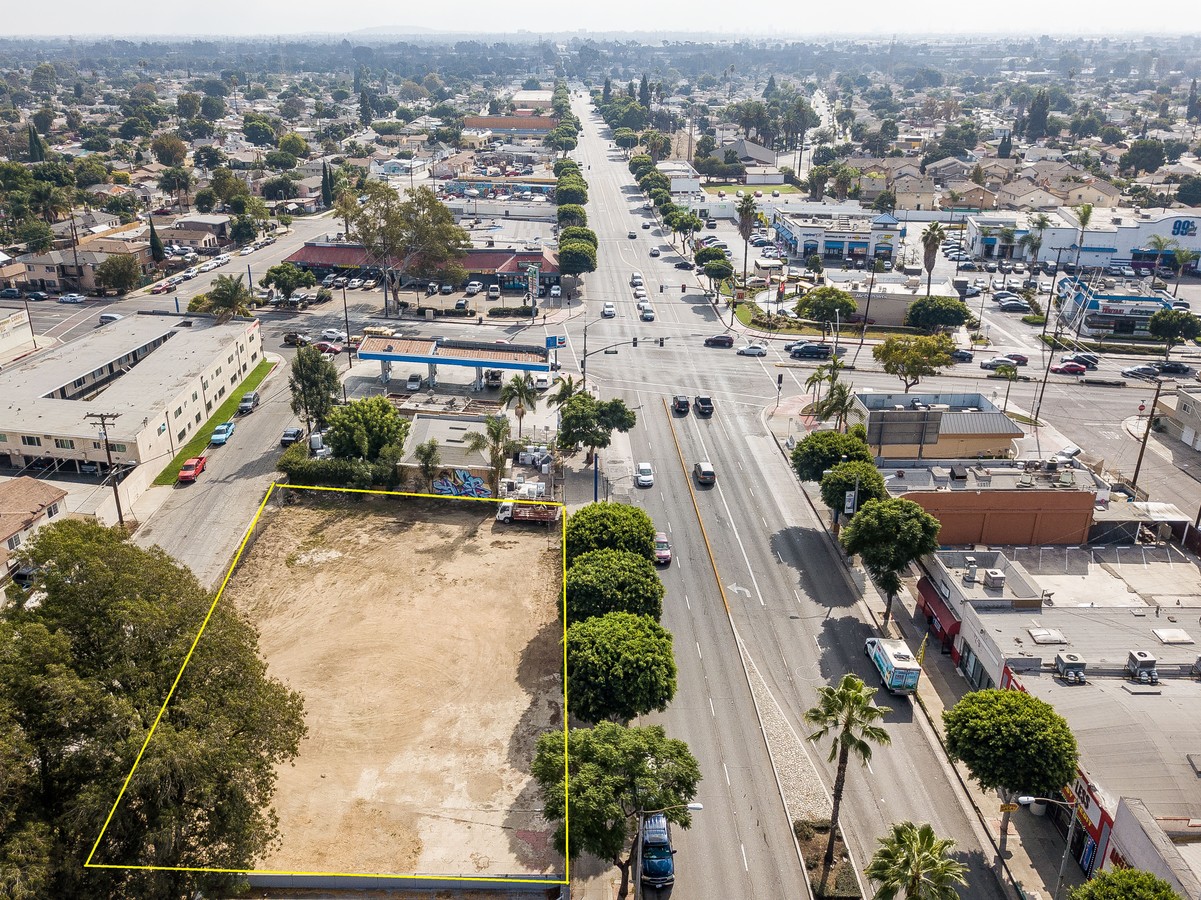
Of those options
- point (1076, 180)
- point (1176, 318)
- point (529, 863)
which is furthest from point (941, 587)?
point (1076, 180)

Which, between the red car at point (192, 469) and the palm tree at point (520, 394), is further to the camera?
the palm tree at point (520, 394)

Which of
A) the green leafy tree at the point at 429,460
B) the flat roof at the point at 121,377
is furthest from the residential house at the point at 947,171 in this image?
the green leafy tree at the point at 429,460

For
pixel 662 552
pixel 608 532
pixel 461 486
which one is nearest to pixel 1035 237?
pixel 662 552

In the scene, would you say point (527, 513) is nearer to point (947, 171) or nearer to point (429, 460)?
point (429, 460)

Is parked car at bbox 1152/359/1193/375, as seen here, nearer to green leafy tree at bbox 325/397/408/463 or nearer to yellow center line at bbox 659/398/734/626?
yellow center line at bbox 659/398/734/626

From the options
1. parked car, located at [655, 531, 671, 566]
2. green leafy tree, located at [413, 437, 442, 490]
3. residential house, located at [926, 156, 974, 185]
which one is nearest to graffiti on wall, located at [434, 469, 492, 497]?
green leafy tree, located at [413, 437, 442, 490]

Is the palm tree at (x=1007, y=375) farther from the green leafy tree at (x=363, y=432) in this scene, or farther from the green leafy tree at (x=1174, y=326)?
the green leafy tree at (x=363, y=432)
